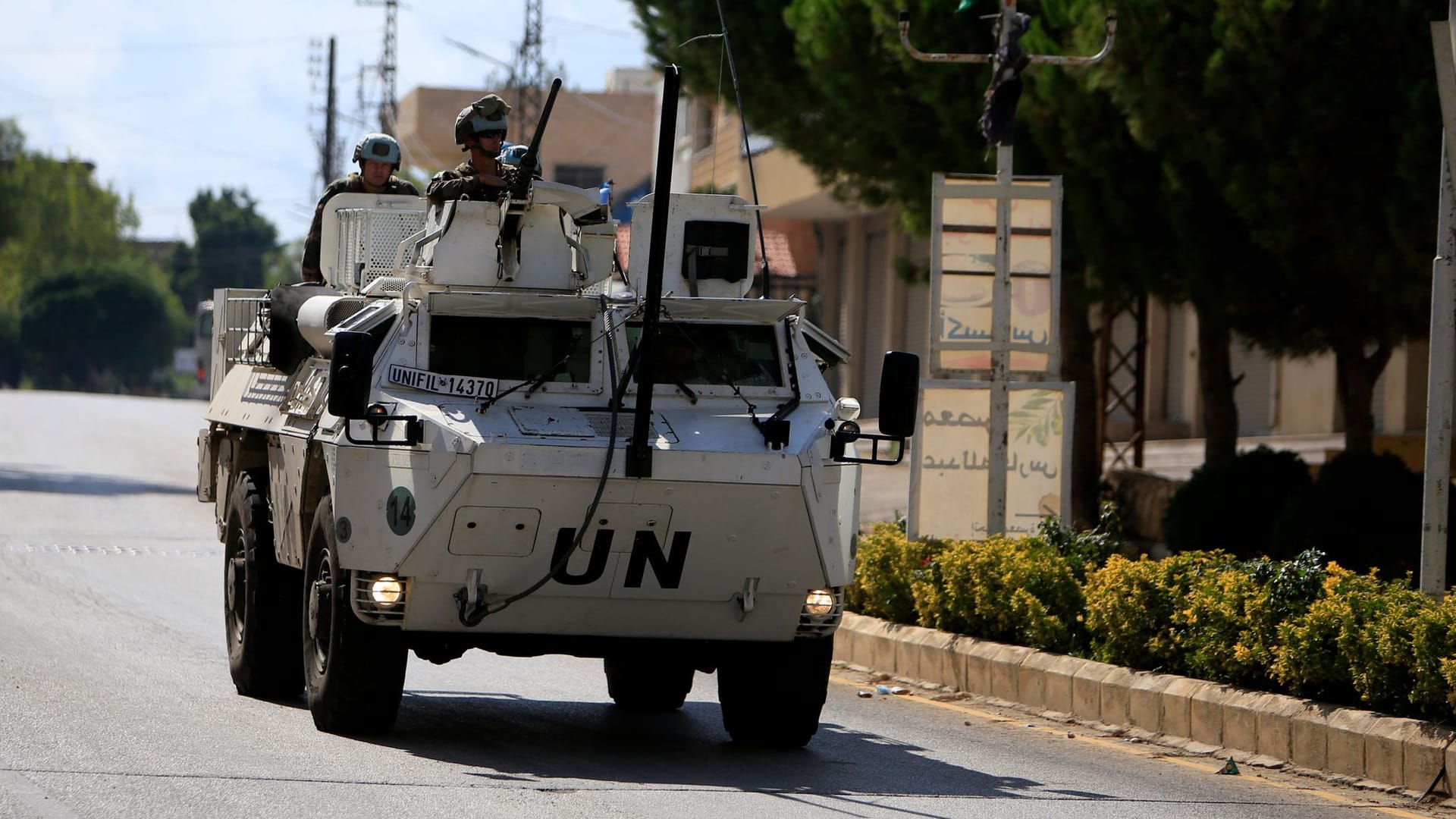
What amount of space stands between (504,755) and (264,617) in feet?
6.94

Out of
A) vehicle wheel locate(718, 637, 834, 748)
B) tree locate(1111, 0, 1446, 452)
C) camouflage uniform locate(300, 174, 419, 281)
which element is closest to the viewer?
vehicle wheel locate(718, 637, 834, 748)

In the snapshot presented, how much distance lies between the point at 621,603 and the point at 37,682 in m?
3.58

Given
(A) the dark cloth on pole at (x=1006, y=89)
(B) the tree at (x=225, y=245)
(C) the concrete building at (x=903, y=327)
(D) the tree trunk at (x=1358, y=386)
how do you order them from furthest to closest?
1. (B) the tree at (x=225, y=245)
2. (C) the concrete building at (x=903, y=327)
3. (D) the tree trunk at (x=1358, y=386)
4. (A) the dark cloth on pole at (x=1006, y=89)

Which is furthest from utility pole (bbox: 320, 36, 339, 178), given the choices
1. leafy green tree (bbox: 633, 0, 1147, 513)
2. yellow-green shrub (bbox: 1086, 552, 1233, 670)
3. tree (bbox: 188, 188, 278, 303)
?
Result: tree (bbox: 188, 188, 278, 303)

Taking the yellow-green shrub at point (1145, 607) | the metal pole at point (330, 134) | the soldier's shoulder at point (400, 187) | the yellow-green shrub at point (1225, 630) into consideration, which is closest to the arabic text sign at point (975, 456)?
the yellow-green shrub at point (1145, 607)

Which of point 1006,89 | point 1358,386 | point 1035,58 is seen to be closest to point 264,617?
point 1006,89

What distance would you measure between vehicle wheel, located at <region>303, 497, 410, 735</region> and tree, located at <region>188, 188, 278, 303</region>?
419 feet

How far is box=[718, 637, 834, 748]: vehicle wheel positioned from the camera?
990 centimetres

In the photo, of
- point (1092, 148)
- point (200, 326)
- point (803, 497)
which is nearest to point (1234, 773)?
point (803, 497)

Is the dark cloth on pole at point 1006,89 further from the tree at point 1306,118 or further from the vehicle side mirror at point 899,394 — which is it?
the vehicle side mirror at point 899,394

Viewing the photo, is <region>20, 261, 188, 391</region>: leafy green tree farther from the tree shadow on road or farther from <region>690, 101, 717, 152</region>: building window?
the tree shadow on road

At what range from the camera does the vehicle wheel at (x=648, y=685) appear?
1141cm

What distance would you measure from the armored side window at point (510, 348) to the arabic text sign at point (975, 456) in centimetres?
584

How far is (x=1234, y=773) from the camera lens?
9844 millimetres
